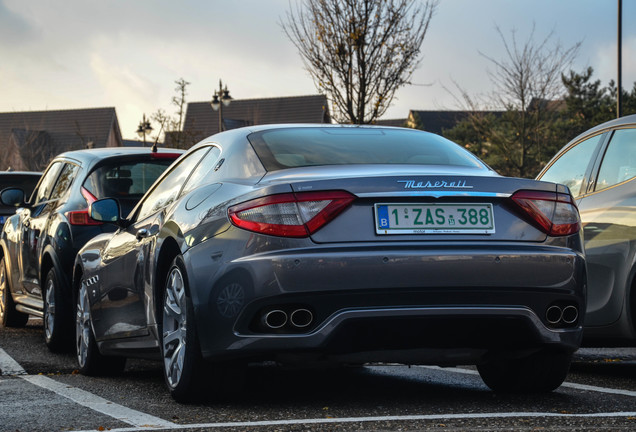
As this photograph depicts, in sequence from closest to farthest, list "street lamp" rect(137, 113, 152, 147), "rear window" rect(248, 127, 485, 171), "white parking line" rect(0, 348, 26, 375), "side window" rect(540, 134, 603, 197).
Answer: "rear window" rect(248, 127, 485, 171) → "white parking line" rect(0, 348, 26, 375) → "side window" rect(540, 134, 603, 197) → "street lamp" rect(137, 113, 152, 147)

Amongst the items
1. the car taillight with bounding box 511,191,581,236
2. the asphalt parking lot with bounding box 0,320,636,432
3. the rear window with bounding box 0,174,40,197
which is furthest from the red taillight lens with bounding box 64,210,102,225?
the rear window with bounding box 0,174,40,197

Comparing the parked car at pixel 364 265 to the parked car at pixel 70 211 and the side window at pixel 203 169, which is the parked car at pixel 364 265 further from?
the parked car at pixel 70 211

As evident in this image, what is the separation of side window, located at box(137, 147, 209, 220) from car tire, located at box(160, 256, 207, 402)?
28.3 inches

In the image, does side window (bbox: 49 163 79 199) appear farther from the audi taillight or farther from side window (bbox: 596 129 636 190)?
side window (bbox: 596 129 636 190)

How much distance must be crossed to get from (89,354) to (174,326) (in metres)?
1.87

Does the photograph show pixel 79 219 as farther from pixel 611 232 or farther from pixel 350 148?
pixel 611 232

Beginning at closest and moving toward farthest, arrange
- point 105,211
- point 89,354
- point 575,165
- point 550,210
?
point 550,210
point 105,211
point 89,354
point 575,165

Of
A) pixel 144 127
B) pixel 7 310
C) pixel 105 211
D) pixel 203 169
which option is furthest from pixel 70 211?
pixel 144 127

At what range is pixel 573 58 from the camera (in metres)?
41.4

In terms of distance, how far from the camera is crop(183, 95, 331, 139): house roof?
8831 cm

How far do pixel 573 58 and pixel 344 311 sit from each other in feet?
125

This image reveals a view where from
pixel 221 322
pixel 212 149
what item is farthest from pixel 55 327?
pixel 221 322

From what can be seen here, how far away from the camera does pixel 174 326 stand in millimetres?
5684

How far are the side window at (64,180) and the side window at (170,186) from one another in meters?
2.55
